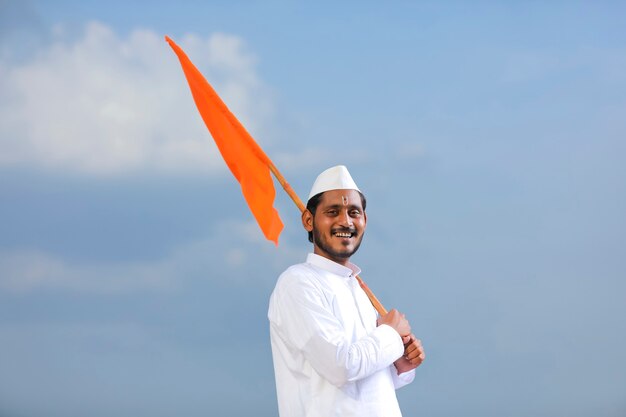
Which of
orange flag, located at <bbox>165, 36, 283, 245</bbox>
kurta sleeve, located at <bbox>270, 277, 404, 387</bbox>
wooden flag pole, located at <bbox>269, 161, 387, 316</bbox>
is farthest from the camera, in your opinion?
orange flag, located at <bbox>165, 36, 283, 245</bbox>

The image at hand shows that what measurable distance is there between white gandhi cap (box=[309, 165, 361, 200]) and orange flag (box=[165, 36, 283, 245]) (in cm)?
65

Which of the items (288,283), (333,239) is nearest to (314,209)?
(333,239)

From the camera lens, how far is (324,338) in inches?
132

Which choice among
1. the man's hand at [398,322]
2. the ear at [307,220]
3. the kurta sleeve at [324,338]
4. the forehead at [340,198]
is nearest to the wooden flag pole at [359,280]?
the ear at [307,220]

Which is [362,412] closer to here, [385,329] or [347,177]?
[385,329]

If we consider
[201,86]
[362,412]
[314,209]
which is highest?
[201,86]

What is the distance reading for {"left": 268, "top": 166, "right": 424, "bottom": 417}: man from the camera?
3.39m

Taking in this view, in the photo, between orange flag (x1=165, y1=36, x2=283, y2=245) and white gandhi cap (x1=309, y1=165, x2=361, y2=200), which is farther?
orange flag (x1=165, y1=36, x2=283, y2=245)

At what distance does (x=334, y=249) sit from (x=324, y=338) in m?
0.52

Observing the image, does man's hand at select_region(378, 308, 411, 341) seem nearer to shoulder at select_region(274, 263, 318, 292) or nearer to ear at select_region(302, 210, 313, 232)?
shoulder at select_region(274, 263, 318, 292)

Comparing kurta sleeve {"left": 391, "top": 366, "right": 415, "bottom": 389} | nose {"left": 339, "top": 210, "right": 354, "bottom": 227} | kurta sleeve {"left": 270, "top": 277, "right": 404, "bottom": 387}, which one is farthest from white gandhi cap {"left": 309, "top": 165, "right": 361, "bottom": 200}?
kurta sleeve {"left": 391, "top": 366, "right": 415, "bottom": 389}

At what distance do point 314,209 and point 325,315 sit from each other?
590 millimetres

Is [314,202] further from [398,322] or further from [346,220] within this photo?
[398,322]

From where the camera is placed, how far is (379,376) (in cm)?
362
